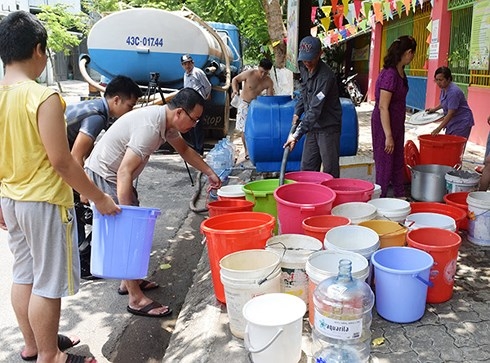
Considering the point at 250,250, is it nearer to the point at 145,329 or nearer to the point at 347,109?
the point at 145,329

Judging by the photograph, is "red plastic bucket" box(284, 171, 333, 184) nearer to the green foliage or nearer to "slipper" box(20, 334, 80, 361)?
"slipper" box(20, 334, 80, 361)

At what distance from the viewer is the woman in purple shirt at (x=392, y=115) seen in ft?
15.2

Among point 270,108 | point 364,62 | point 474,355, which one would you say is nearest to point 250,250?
point 474,355

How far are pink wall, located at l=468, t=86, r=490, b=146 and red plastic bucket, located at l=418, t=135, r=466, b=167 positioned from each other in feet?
11.6

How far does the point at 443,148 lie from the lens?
5.57m

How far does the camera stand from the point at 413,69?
560 inches

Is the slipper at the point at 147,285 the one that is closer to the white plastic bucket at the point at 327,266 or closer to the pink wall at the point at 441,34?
the white plastic bucket at the point at 327,266

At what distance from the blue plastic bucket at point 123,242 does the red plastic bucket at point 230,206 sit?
1.09m

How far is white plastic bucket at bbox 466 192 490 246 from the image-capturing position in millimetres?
3874

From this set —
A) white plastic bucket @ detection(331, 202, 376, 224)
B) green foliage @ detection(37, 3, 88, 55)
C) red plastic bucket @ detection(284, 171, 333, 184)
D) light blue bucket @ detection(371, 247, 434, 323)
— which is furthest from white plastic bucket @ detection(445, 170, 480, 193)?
green foliage @ detection(37, 3, 88, 55)

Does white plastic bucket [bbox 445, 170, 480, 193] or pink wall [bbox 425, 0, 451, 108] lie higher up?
pink wall [bbox 425, 0, 451, 108]

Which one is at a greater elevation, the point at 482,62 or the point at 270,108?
the point at 482,62

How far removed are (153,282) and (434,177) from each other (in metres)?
3.14

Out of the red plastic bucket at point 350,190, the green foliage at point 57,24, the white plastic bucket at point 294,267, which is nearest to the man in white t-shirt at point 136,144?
the white plastic bucket at point 294,267
